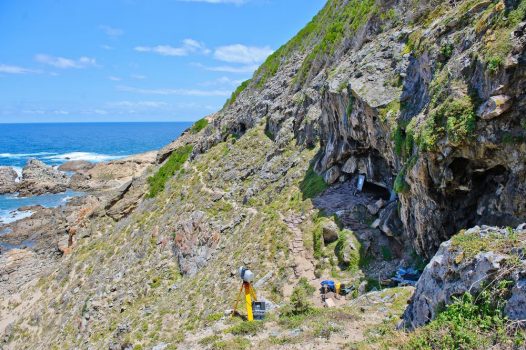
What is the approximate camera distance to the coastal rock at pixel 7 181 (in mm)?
73438

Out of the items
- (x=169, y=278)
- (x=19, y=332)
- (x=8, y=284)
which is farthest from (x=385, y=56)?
(x=8, y=284)

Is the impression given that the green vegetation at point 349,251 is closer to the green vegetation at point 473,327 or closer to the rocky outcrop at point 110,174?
the green vegetation at point 473,327

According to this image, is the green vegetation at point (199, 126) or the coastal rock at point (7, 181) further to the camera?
the coastal rock at point (7, 181)

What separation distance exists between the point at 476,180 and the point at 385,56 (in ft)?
33.8

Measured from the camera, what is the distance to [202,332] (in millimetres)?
14242

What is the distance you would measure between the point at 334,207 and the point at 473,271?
12.4 meters

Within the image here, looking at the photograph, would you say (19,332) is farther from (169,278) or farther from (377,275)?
(377,275)

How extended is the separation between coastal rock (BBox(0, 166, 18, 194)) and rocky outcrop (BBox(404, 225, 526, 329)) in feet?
258

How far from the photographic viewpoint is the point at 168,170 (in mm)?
42344

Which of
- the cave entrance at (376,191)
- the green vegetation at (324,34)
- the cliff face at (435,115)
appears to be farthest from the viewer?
the green vegetation at (324,34)

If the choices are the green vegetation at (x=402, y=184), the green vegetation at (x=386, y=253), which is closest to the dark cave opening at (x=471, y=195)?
the green vegetation at (x=402, y=184)

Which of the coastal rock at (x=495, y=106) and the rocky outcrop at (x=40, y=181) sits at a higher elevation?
the coastal rock at (x=495, y=106)

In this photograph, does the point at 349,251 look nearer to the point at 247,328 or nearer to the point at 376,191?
the point at 376,191

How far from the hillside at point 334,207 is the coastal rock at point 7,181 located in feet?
139
